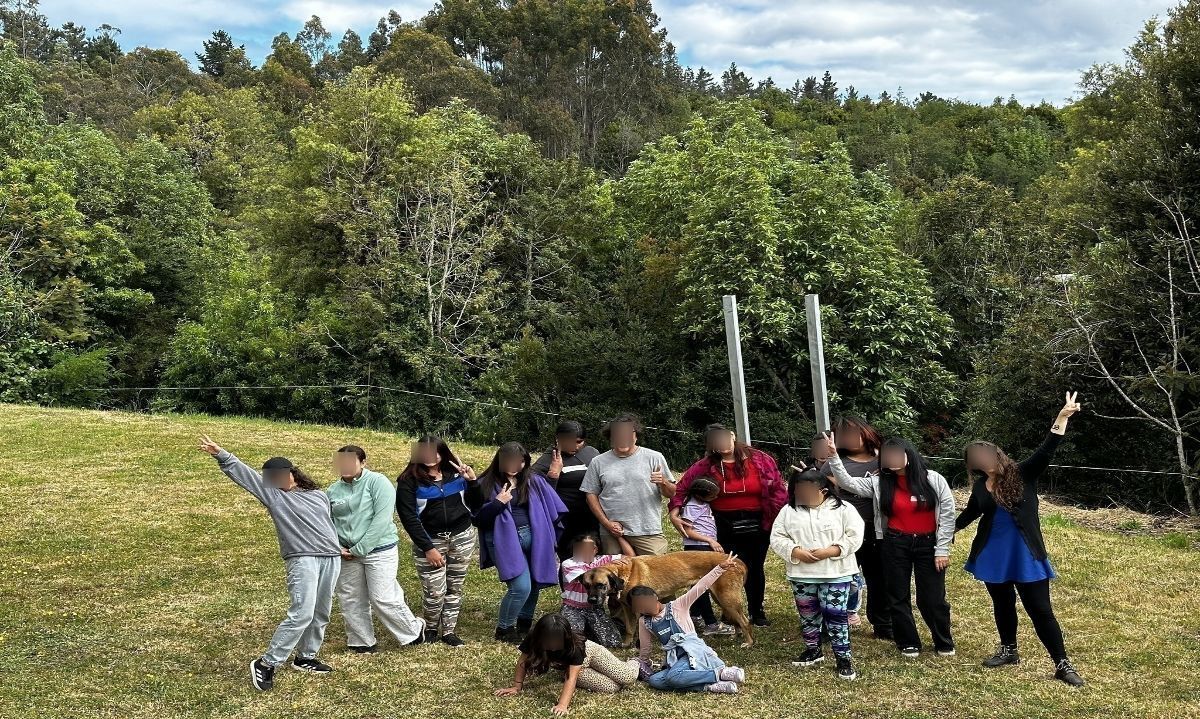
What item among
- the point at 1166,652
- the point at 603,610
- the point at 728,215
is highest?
the point at 728,215

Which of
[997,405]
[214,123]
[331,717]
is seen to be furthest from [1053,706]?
[214,123]

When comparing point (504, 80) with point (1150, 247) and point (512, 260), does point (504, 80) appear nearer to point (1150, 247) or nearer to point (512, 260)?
point (512, 260)

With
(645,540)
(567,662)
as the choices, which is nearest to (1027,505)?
(645,540)

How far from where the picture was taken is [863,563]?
8047 mm

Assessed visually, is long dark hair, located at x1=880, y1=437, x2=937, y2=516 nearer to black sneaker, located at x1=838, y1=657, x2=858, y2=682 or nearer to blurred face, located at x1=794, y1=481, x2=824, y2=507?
blurred face, located at x1=794, y1=481, x2=824, y2=507

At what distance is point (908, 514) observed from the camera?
739 cm

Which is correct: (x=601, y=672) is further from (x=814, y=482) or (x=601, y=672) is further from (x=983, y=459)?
(x=983, y=459)

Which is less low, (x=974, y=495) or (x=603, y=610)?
(x=974, y=495)

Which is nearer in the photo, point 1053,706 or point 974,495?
point 1053,706

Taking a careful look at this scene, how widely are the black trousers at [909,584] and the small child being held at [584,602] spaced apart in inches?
78.1

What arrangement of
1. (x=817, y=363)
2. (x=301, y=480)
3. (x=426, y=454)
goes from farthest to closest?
(x=817, y=363) → (x=426, y=454) → (x=301, y=480)

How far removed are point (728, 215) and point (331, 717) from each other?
1836 centimetres

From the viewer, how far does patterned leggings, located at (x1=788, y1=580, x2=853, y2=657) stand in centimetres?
693

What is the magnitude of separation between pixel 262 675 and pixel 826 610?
12.6ft
